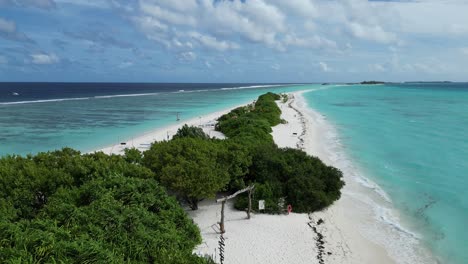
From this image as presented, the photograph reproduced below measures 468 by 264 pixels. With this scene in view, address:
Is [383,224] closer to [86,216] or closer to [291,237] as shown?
[291,237]

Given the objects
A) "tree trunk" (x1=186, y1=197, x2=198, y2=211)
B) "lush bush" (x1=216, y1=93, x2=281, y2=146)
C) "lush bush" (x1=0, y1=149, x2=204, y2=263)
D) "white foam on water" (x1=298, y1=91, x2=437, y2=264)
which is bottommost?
"white foam on water" (x1=298, y1=91, x2=437, y2=264)

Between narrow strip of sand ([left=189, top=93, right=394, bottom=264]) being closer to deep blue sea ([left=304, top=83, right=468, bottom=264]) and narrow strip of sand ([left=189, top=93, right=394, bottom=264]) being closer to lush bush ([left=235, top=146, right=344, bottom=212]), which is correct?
lush bush ([left=235, top=146, right=344, bottom=212])

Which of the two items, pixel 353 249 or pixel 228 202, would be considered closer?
pixel 353 249

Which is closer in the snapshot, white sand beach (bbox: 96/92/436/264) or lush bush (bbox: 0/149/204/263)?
lush bush (bbox: 0/149/204/263)

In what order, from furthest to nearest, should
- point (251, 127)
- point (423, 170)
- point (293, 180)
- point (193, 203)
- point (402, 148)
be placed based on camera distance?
point (402, 148) < point (251, 127) < point (423, 170) < point (293, 180) < point (193, 203)

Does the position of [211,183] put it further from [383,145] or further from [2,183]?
[383,145]

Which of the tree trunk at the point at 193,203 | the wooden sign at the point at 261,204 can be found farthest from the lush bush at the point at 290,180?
the tree trunk at the point at 193,203

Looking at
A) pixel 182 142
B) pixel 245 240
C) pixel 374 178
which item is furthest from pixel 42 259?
pixel 374 178

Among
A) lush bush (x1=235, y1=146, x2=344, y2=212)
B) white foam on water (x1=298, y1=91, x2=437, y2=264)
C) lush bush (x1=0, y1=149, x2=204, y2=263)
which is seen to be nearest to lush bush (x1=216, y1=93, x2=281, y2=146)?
lush bush (x1=235, y1=146, x2=344, y2=212)

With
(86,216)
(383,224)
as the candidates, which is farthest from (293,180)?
(86,216)
